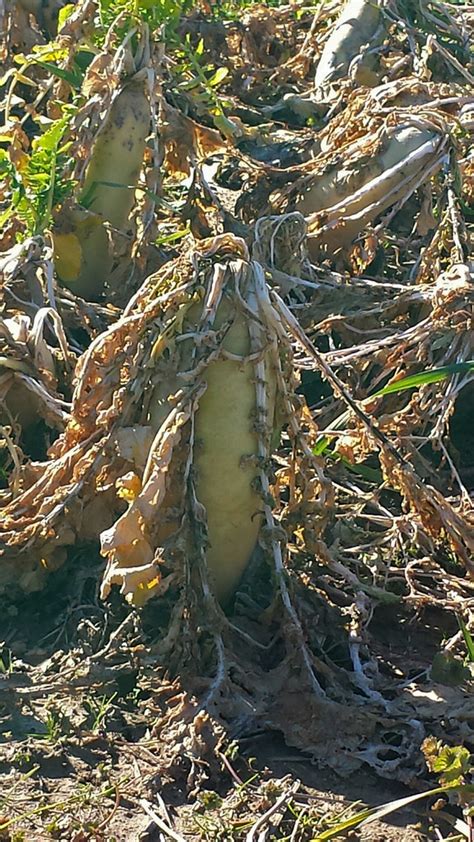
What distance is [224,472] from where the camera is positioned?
8.97 feet

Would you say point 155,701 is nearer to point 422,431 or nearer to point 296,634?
point 296,634

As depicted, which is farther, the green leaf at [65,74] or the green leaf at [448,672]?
the green leaf at [65,74]

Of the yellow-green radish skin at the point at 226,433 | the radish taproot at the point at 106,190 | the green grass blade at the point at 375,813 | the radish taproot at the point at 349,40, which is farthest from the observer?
the radish taproot at the point at 349,40

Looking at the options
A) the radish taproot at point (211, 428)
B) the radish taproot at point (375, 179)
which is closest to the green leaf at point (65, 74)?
the radish taproot at point (375, 179)

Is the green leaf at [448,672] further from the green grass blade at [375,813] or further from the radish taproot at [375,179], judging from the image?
the radish taproot at [375,179]

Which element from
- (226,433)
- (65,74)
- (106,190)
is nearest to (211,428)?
(226,433)

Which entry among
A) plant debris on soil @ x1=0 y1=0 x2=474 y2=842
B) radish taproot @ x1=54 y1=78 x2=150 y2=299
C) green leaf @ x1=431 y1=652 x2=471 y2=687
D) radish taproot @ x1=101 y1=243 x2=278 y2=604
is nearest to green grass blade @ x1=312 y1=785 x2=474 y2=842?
plant debris on soil @ x1=0 y1=0 x2=474 y2=842

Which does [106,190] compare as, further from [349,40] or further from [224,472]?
[349,40]

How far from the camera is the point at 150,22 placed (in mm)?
3467

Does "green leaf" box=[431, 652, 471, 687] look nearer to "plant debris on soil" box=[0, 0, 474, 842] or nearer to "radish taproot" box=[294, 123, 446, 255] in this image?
"plant debris on soil" box=[0, 0, 474, 842]

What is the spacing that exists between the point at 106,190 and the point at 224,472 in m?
1.37

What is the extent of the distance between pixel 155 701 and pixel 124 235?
5.34ft

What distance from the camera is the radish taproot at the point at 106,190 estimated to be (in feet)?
11.8

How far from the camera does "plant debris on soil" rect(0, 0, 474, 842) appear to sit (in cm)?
238
